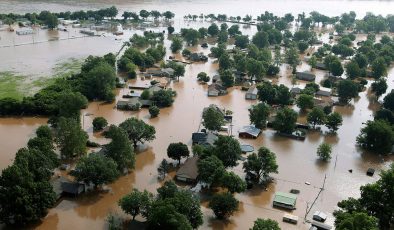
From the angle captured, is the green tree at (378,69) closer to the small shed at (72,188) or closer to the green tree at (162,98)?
the green tree at (162,98)

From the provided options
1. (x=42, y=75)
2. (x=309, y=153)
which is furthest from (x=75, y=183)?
(x=42, y=75)

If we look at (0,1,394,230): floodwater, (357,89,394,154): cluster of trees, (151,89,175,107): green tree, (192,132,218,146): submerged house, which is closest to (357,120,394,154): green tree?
(357,89,394,154): cluster of trees

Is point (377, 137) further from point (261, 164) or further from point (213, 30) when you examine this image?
point (213, 30)

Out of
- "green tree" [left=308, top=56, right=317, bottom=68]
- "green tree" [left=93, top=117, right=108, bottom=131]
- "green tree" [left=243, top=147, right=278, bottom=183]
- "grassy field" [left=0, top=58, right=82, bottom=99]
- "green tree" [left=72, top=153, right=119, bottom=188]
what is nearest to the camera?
"green tree" [left=72, top=153, right=119, bottom=188]

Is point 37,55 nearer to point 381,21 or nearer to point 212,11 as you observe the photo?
point 212,11

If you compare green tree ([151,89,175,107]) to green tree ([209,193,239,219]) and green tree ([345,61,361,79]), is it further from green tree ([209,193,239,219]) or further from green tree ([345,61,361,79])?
green tree ([345,61,361,79])

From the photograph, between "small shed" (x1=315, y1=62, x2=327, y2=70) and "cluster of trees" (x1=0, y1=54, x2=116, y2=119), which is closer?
"cluster of trees" (x1=0, y1=54, x2=116, y2=119)
